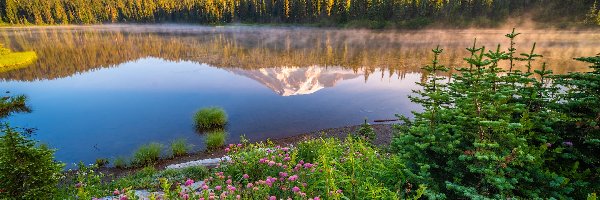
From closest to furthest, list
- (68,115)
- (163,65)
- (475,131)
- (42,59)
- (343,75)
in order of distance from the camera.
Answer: (475,131) < (68,115) < (343,75) < (163,65) < (42,59)

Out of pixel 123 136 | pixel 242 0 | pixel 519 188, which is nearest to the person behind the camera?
pixel 519 188

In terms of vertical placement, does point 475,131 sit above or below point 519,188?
above

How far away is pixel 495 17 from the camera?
92000 mm

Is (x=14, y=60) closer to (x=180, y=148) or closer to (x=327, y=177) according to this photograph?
(x=180, y=148)

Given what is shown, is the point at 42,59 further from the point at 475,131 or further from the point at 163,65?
the point at 475,131

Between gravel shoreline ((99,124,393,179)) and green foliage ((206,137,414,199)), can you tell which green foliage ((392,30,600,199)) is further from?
gravel shoreline ((99,124,393,179))

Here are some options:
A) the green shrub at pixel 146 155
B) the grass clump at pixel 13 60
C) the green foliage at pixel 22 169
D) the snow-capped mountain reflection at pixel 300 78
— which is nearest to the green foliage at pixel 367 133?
the green shrub at pixel 146 155

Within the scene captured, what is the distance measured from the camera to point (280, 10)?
419ft

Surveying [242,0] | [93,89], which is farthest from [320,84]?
[242,0]

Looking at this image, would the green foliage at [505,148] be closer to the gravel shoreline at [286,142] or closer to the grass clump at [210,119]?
the gravel shoreline at [286,142]

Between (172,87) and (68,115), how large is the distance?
9.97 m

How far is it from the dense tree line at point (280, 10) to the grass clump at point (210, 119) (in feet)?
279

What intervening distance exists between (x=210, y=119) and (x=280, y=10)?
113 metres

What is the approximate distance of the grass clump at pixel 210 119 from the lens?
67.2ft
